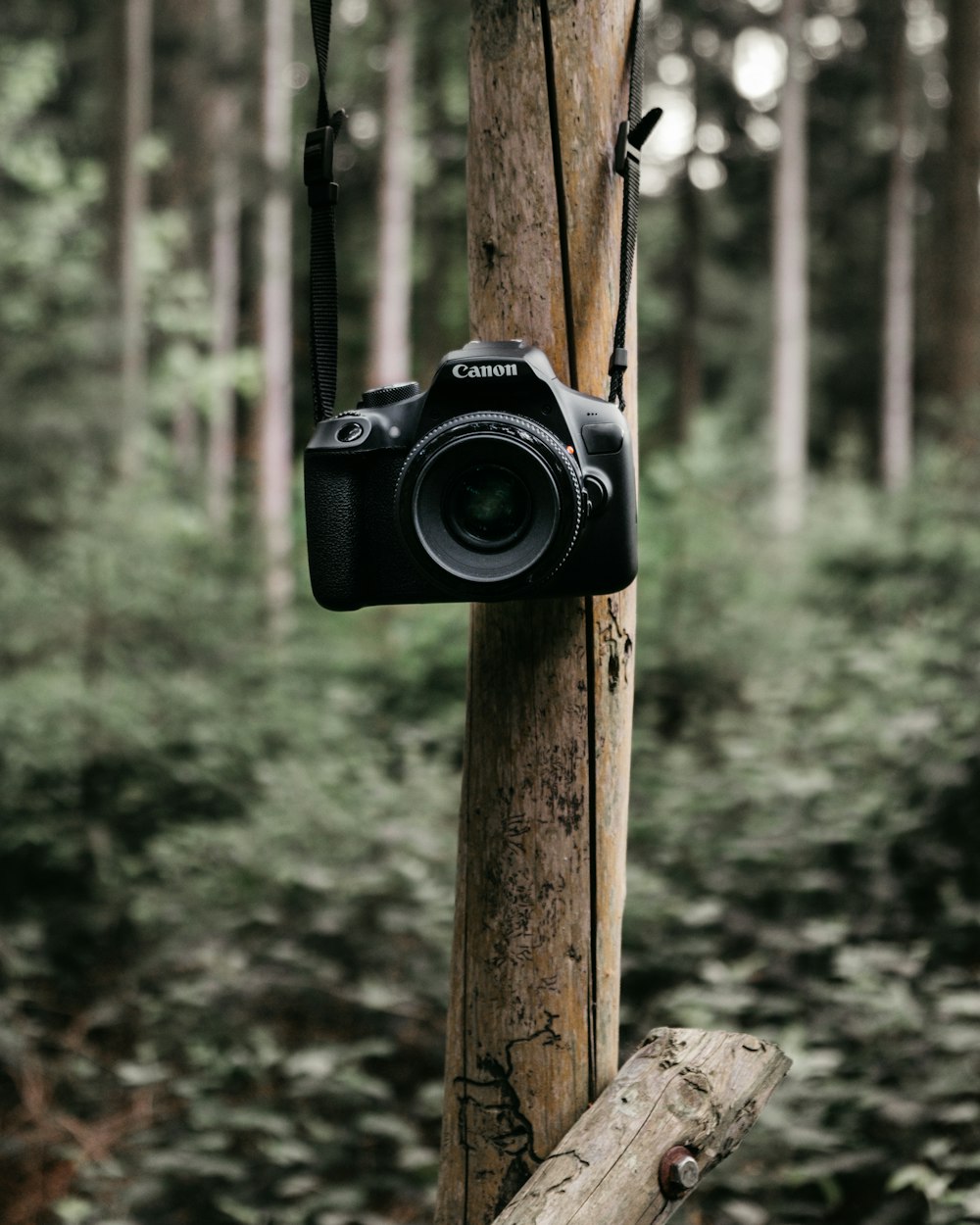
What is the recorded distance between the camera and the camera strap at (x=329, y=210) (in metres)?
1.61

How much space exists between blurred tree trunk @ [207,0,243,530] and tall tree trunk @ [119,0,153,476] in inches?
36.7

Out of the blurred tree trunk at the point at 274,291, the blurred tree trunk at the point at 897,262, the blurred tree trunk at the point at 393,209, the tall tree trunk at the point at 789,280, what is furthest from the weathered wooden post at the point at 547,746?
the blurred tree trunk at the point at 897,262

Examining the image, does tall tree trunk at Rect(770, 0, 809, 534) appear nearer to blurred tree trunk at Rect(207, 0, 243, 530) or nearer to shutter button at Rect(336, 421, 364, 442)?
blurred tree trunk at Rect(207, 0, 243, 530)

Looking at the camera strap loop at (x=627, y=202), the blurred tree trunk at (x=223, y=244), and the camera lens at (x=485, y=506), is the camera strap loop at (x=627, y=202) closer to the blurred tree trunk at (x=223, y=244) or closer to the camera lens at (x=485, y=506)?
the camera lens at (x=485, y=506)

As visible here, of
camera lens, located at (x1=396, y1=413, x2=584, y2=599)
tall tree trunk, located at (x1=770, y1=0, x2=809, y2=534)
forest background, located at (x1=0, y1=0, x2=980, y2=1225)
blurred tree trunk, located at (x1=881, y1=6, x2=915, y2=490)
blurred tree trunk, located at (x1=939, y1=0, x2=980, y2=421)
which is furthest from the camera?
blurred tree trunk, located at (x1=881, y1=6, x2=915, y2=490)

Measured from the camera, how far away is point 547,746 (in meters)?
1.62

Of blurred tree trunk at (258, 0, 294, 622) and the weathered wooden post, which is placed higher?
blurred tree trunk at (258, 0, 294, 622)

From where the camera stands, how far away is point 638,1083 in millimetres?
1581

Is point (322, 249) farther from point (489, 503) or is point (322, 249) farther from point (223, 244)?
point (223, 244)

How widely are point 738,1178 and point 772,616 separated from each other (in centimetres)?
425

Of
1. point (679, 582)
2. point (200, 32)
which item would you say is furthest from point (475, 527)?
point (200, 32)

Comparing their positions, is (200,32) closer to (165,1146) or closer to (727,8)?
(727,8)

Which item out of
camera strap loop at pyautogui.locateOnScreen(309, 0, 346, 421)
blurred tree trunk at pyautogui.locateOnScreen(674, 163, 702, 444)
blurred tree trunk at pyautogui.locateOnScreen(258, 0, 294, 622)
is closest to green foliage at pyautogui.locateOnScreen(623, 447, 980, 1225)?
camera strap loop at pyautogui.locateOnScreen(309, 0, 346, 421)

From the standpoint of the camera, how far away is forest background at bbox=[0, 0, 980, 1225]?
291 cm
